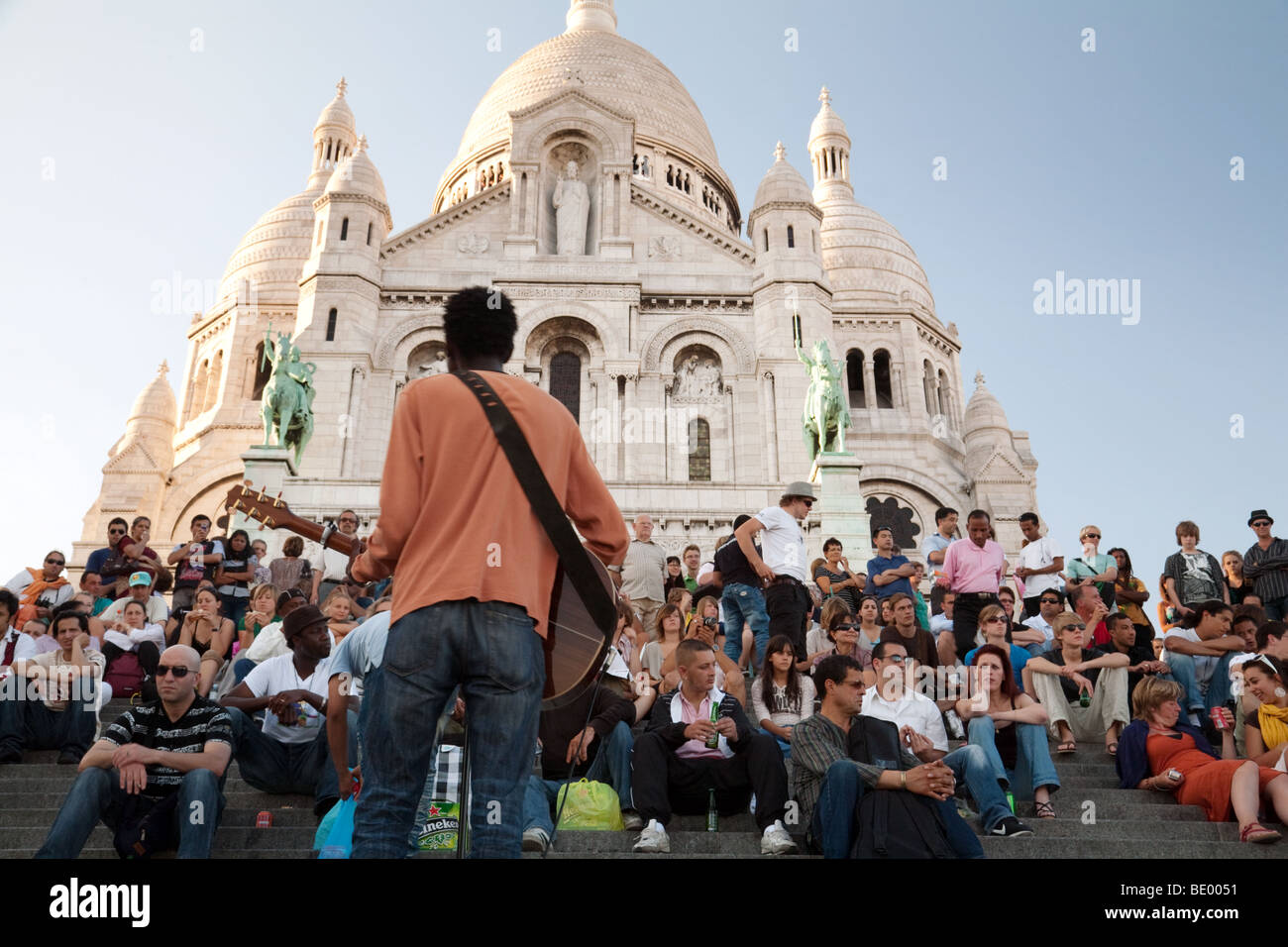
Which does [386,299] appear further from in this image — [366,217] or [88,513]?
[88,513]

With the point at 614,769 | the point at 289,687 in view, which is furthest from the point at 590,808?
the point at 289,687

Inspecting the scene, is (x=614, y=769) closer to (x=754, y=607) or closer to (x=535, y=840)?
(x=535, y=840)

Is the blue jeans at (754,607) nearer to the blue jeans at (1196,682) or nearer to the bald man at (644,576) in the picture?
the bald man at (644,576)

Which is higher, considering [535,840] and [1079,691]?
[1079,691]

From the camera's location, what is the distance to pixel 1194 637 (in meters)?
11.7

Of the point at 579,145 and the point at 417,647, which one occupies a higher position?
the point at 579,145

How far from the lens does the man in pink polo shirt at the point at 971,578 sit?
1138 centimetres

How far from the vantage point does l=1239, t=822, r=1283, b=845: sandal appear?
714cm

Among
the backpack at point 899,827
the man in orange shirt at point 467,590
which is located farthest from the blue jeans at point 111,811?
the backpack at point 899,827

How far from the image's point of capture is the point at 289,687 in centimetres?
842

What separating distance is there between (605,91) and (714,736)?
43.9 m

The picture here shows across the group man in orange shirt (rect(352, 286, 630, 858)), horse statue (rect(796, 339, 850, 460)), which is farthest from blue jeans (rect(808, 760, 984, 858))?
horse statue (rect(796, 339, 850, 460))
